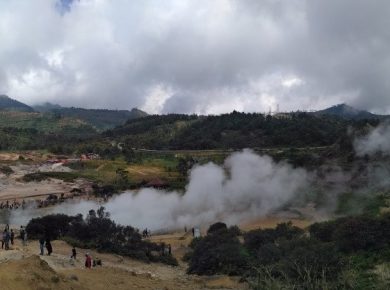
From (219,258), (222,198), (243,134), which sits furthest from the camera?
(243,134)

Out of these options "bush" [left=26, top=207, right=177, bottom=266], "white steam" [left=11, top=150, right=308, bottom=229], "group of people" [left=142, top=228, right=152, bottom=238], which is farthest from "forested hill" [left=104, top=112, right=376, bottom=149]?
"bush" [left=26, top=207, right=177, bottom=266]

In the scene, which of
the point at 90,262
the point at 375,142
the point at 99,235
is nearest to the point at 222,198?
the point at 99,235

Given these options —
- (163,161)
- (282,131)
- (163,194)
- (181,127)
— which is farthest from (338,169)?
(181,127)

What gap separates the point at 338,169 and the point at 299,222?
12.0 m

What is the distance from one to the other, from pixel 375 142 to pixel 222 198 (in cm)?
1715

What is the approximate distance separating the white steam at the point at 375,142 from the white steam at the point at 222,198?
6.85 metres

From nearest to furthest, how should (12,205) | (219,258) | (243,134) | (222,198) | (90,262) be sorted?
1. (90,262)
2. (219,258)
3. (222,198)
4. (12,205)
5. (243,134)

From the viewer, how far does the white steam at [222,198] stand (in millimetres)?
51062

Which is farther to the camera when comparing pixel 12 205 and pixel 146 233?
pixel 12 205

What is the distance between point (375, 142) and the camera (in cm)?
5525

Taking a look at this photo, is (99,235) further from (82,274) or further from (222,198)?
(222,198)

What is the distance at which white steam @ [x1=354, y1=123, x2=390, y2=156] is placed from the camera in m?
53.8

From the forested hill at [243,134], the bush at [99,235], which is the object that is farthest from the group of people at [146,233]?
the forested hill at [243,134]

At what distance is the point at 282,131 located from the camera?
13025cm
